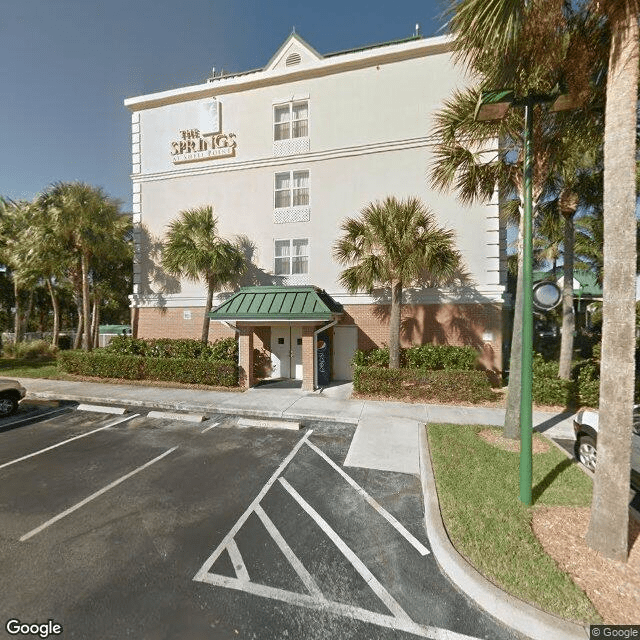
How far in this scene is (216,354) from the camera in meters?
13.7

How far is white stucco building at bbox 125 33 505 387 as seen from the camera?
44.9 feet

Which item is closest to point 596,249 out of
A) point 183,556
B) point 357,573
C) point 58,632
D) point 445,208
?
point 445,208

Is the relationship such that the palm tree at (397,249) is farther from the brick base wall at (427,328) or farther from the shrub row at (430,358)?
the brick base wall at (427,328)

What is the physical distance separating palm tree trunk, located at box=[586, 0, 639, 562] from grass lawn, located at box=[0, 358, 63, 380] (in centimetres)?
1920

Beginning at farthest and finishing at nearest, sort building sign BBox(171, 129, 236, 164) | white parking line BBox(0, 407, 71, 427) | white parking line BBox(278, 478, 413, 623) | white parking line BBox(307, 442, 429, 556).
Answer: building sign BBox(171, 129, 236, 164)
white parking line BBox(0, 407, 71, 427)
white parking line BBox(307, 442, 429, 556)
white parking line BBox(278, 478, 413, 623)

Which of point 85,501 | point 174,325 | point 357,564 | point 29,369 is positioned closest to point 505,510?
point 357,564

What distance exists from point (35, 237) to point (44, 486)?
50.6ft

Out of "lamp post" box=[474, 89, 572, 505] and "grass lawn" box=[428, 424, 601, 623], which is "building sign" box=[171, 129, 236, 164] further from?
"grass lawn" box=[428, 424, 601, 623]

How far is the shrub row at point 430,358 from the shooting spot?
11859 millimetres

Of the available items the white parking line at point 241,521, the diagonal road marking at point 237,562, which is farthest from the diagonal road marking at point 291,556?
the diagonal road marking at point 237,562

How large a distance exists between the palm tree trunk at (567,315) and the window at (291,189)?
10.9 m

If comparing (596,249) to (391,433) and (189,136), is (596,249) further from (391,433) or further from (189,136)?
(189,136)

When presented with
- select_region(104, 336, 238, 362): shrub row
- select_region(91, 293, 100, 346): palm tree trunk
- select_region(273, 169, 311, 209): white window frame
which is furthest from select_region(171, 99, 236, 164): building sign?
select_region(91, 293, 100, 346): palm tree trunk
